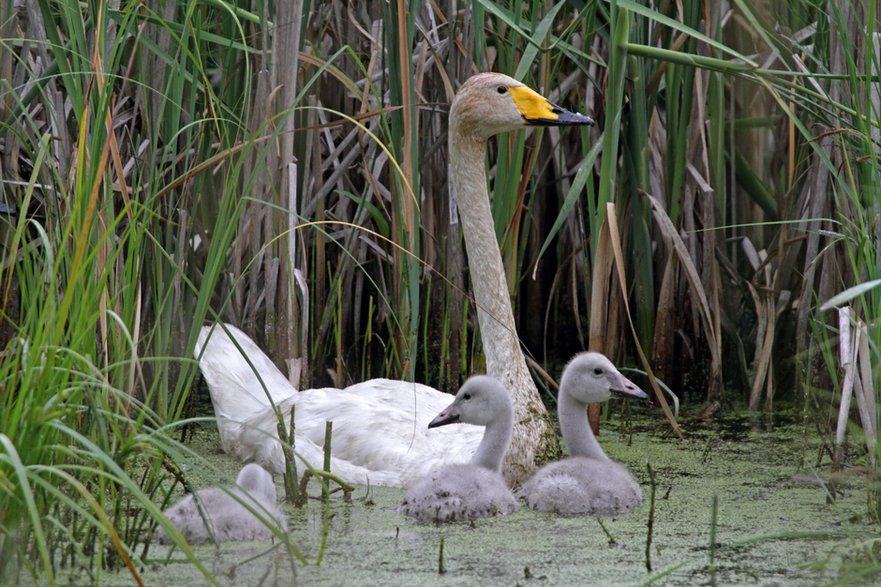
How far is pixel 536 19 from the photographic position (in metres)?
4.83

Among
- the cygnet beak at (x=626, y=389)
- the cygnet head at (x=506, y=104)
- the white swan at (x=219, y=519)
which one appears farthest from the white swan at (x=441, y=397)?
the white swan at (x=219, y=519)

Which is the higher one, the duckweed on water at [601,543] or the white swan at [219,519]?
the white swan at [219,519]

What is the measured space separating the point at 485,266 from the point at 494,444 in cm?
80

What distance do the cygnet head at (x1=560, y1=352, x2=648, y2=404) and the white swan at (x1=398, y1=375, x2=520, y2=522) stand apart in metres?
0.28

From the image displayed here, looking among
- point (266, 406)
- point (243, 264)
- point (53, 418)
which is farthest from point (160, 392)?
point (53, 418)

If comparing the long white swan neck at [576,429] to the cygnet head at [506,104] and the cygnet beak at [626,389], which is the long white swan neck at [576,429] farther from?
the cygnet head at [506,104]

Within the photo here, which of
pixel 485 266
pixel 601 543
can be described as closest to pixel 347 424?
pixel 485 266

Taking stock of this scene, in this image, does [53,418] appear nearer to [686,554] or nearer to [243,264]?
[686,554]

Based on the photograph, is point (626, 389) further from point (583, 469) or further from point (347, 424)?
point (347, 424)

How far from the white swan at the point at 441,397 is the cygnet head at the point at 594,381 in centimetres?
22

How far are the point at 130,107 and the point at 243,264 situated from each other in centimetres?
108

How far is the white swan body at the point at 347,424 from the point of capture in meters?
4.48

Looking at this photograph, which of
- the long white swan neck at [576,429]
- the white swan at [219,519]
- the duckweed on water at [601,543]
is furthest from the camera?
the long white swan neck at [576,429]

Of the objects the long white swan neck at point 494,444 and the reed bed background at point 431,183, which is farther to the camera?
the long white swan neck at point 494,444
